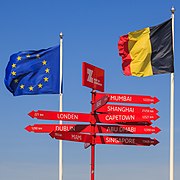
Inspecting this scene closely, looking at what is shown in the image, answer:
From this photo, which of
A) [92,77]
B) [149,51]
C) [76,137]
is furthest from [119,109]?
[149,51]

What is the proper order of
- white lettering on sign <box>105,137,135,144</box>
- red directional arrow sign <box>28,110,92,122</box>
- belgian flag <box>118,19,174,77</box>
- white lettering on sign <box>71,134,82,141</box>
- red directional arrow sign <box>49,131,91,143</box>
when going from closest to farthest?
red directional arrow sign <box>49,131,91,143</box>
white lettering on sign <box>71,134,82,141</box>
white lettering on sign <box>105,137,135,144</box>
red directional arrow sign <box>28,110,92,122</box>
belgian flag <box>118,19,174,77</box>

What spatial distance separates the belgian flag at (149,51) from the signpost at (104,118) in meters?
4.54

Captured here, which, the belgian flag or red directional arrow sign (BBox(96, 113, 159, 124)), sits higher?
the belgian flag

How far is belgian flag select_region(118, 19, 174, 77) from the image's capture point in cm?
2338

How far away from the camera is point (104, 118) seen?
18.5m

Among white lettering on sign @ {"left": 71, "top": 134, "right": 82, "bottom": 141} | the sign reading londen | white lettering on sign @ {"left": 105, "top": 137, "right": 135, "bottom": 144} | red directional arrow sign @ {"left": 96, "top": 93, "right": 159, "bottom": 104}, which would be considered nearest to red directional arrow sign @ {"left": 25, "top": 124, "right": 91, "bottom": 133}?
white lettering on sign @ {"left": 71, "top": 134, "right": 82, "bottom": 141}

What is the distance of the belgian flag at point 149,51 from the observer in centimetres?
2338

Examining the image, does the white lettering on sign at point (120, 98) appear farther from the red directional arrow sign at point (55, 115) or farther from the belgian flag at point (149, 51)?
the belgian flag at point (149, 51)

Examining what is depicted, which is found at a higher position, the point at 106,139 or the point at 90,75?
the point at 90,75

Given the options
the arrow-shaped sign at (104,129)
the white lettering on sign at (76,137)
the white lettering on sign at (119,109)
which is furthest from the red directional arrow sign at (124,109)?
the white lettering on sign at (76,137)

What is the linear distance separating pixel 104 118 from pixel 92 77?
1232 mm

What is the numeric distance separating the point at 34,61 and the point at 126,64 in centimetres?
563

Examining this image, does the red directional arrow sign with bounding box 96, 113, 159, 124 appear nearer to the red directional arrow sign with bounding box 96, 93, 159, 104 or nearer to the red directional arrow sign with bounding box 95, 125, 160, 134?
the red directional arrow sign with bounding box 95, 125, 160, 134

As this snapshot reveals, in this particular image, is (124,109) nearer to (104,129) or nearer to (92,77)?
(104,129)
